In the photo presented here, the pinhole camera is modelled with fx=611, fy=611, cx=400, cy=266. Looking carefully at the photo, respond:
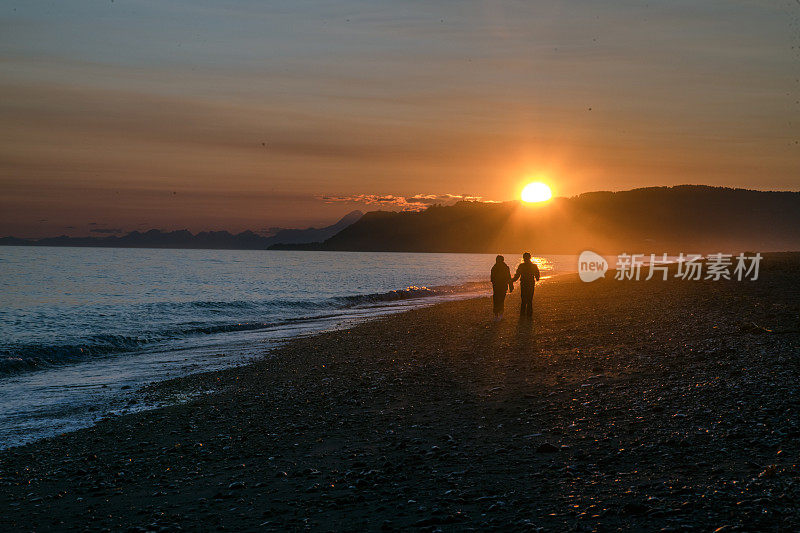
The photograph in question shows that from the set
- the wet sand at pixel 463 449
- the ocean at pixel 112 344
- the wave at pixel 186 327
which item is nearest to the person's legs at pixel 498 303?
the ocean at pixel 112 344

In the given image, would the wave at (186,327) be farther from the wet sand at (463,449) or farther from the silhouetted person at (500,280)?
the silhouetted person at (500,280)

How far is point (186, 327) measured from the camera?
2886 cm

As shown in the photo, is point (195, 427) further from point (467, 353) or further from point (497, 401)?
point (467, 353)

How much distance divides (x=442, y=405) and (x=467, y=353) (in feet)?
17.6

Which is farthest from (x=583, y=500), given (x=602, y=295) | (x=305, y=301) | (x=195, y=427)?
(x=305, y=301)

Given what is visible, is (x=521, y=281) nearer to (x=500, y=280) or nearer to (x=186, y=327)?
(x=500, y=280)

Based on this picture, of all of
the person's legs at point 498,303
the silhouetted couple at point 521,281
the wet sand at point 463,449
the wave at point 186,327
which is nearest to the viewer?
the wet sand at point 463,449

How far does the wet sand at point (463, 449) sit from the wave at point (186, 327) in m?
8.53

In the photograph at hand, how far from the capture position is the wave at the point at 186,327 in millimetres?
20062

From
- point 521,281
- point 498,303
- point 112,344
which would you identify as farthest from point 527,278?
point 112,344

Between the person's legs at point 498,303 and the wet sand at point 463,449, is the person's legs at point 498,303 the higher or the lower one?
the higher one

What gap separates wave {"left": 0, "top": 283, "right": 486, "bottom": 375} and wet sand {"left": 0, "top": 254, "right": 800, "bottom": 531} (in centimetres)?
853

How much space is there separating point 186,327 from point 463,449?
24.1m

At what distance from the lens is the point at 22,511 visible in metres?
6.57
